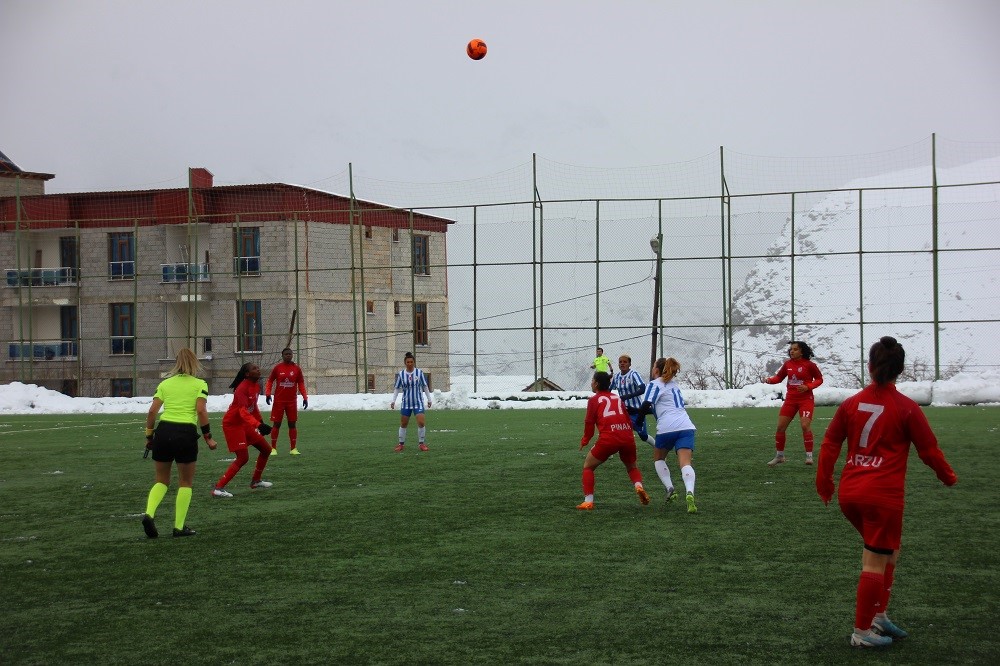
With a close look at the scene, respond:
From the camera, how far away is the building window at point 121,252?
5006cm

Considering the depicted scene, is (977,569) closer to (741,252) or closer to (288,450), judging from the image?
(288,450)

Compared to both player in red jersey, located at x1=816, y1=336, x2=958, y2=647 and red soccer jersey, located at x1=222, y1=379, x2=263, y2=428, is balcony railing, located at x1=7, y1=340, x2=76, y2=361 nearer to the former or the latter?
red soccer jersey, located at x1=222, y1=379, x2=263, y2=428

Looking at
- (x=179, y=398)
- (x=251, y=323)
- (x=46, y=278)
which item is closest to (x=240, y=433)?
(x=179, y=398)

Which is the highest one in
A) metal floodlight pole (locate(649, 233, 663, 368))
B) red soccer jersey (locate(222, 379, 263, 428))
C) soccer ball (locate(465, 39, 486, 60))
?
soccer ball (locate(465, 39, 486, 60))

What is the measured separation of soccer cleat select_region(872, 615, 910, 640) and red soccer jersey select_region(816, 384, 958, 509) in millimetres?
708

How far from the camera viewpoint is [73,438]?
80.3 feet

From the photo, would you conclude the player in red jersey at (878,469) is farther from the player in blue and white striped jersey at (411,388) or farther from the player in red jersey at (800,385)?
the player in blue and white striped jersey at (411,388)

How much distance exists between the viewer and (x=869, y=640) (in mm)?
6047

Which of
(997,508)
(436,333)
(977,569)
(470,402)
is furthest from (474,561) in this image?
(436,333)

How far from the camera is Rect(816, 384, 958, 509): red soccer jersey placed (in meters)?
6.20

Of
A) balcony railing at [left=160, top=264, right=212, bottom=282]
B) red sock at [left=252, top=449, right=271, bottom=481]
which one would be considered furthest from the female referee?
balcony railing at [left=160, top=264, right=212, bottom=282]

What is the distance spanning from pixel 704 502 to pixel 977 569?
4.06 meters

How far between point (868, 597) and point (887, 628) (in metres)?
0.38

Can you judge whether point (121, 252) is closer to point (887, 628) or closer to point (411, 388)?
point (411, 388)
